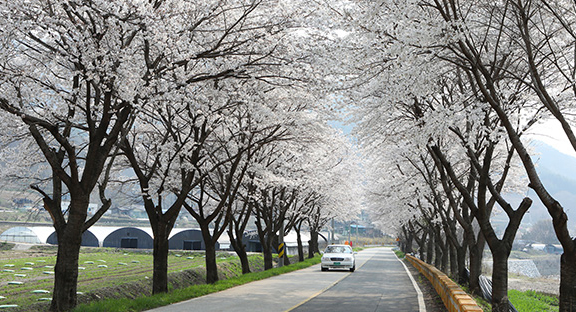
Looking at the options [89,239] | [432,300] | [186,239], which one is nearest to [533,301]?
[432,300]

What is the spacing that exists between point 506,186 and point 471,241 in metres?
15.6

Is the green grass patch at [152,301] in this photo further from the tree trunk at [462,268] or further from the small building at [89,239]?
the small building at [89,239]

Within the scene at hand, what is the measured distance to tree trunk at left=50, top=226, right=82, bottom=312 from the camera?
10609 mm

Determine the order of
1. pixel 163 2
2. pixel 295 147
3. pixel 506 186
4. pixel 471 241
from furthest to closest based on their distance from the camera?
pixel 506 186
pixel 295 147
pixel 471 241
pixel 163 2

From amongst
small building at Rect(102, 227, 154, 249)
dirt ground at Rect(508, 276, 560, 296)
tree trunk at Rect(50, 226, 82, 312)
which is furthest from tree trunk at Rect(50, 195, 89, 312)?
small building at Rect(102, 227, 154, 249)

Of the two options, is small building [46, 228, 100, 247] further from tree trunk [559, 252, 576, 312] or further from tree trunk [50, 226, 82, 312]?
tree trunk [559, 252, 576, 312]

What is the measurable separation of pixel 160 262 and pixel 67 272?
4422 mm

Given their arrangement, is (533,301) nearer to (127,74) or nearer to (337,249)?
(337,249)

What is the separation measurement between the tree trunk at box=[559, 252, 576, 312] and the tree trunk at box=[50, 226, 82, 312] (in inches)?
387

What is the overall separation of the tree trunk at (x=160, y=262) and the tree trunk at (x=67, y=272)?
410 cm

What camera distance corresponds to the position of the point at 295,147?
20.1 m

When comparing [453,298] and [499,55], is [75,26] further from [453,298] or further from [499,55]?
[499,55]

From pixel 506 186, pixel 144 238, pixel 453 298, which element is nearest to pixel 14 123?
pixel 453 298

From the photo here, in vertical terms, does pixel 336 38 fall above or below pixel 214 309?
above
